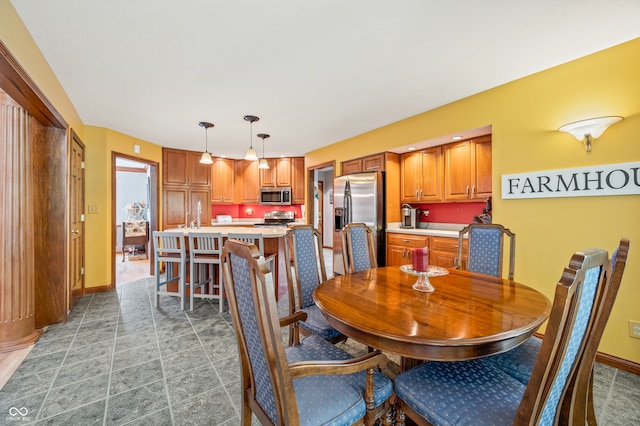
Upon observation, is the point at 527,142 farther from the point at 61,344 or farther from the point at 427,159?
the point at 61,344

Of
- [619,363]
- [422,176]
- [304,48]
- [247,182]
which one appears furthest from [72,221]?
[619,363]

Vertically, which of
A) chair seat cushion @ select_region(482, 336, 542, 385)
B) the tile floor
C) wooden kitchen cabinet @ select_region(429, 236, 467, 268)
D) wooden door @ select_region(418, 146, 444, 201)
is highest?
wooden door @ select_region(418, 146, 444, 201)

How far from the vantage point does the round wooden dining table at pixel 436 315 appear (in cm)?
100

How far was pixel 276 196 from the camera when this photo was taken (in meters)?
6.30

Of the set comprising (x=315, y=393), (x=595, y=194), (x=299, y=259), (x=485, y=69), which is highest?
(x=485, y=69)

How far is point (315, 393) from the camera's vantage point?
1.07 metres

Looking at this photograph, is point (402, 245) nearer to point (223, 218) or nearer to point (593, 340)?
point (593, 340)

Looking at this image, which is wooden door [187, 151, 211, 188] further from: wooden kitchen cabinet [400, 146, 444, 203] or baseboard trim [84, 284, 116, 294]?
wooden kitchen cabinet [400, 146, 444, 203]

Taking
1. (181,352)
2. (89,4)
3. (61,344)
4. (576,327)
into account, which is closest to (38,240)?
(61,344)

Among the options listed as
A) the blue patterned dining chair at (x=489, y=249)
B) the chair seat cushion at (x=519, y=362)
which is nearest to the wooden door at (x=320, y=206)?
the blue patterned dining chair at (x=489, y=249)

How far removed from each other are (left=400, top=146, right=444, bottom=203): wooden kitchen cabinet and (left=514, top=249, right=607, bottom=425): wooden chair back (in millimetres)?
3129

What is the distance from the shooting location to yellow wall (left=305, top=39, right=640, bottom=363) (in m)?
2.05

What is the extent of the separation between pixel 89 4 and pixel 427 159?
381 cm

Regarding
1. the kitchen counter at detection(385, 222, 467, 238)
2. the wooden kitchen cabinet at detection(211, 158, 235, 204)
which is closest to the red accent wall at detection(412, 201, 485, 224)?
the kitchen counter at detection(385, 222, 467, 238)
